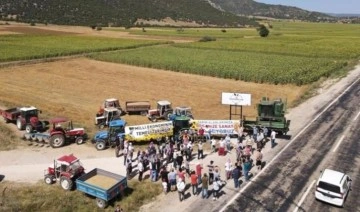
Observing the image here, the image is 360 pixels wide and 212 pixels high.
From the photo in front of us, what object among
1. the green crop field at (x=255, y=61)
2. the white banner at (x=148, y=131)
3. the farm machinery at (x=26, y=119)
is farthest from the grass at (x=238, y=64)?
the farm machinery at (x=26, y=119)

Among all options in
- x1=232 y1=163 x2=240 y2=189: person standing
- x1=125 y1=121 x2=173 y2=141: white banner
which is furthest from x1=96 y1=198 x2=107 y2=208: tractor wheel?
x1=125 y1=121 x2=173 y2=141: white banner

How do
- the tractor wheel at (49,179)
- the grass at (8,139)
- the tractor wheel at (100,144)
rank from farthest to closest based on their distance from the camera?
A: the grass at (8,139) → the tractor wheel at (100,144) → the tractor wheel at (49,179)

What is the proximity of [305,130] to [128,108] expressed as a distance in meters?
17.6

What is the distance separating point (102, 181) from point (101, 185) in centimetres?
58

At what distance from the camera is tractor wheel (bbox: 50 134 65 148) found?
3247 cm

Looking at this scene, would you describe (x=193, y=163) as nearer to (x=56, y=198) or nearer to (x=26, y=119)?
(x=56, y=198)

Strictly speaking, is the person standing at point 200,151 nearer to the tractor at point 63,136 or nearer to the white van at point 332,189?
the white van at point 332,189

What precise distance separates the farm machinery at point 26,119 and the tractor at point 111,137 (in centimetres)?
623

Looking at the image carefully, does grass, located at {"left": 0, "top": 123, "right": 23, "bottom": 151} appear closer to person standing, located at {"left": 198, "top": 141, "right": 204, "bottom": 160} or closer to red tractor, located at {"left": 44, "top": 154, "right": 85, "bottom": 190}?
red tractor, located at {"left": 44, "top": 154, "right": 85, "bottom": 190}

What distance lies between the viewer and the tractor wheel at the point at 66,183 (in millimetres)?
24500

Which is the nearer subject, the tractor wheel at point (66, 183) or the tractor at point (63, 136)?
the tractor wheel at point (66, 183)

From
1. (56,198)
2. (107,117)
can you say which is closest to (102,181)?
(56,198)

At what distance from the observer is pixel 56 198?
23.7 meters

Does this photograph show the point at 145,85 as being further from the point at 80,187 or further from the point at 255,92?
the point at 80,187
